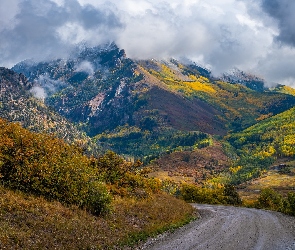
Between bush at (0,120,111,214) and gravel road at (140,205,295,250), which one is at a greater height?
bush at (0,120,111,214)

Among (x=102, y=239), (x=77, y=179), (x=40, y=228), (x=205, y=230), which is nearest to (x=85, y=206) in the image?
(x=77, y=179)

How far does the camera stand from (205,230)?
40875mm

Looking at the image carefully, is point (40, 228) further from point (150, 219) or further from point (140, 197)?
point (140, 197)

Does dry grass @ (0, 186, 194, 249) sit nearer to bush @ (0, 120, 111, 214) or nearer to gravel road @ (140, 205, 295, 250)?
bush @ (0, 120, 111, 214)

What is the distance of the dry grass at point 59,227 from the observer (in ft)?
76.9

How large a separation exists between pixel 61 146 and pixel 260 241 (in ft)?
79.1

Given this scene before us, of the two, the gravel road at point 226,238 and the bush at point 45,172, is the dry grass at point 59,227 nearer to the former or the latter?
the bush at point 45,172

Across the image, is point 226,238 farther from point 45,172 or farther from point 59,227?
point 45,172

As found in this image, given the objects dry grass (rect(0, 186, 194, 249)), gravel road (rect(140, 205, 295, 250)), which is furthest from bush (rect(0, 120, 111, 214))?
gravel road (rect(140, 205, 295, 250))

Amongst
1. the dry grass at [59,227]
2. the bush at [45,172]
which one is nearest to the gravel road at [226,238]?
the dry grass at [59,227]

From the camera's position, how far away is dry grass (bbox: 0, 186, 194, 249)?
76.9 feet

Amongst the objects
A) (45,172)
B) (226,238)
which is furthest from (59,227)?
(226,238)

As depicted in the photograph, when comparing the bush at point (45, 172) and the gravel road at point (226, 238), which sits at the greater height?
the bush at point (45, 172)

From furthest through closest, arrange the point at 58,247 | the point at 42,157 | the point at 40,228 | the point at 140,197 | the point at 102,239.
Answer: the point at 140,197 → the point at 42,157 → the point at 102,239 → the point at 40,228 → the point at 58,247
